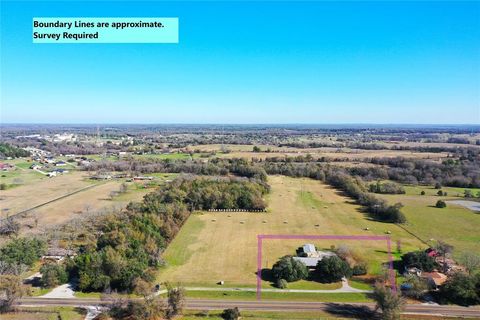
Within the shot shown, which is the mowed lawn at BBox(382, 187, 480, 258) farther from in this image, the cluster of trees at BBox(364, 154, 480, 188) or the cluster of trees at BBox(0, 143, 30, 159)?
the cluster of trees at BBox(0, 143, 30, 159)

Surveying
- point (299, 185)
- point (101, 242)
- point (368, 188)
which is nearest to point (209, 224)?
point (101, 242)

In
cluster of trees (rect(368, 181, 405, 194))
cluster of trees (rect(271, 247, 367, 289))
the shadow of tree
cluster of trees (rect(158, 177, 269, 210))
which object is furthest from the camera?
cluster of trees (rect(368, 181, 405, 194))

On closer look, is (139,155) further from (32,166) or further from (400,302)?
(400,302)

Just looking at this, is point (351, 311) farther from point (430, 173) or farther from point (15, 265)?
point (430, 173)

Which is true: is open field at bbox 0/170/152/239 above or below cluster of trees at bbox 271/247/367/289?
below

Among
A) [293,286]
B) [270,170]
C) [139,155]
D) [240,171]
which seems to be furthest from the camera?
[139,155]

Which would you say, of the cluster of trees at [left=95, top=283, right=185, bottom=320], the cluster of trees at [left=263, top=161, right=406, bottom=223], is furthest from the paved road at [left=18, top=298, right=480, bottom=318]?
the cluster of trees at [left=263, top=161, right=406, bottom=223]

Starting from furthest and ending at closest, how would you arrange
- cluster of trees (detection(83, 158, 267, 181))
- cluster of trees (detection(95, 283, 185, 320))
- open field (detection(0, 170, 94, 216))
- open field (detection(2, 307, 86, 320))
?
cluster of trees (detection(83, 158, 267, 181))
open field (detection(0, 170, 94, 216))
open field (detection(2, 307, 86, 320))
cluster of trees (detection(95, 283, 185, 320))
